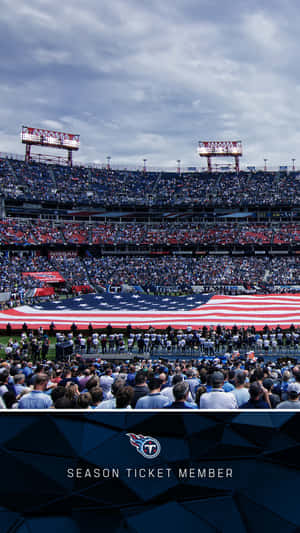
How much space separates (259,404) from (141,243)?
50.3 m

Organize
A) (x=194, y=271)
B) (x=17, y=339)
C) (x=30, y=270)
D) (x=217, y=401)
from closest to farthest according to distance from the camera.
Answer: (x=217, y=401)
(x=17, y=339)
(x=30, y=270)
(x=194, y=271)

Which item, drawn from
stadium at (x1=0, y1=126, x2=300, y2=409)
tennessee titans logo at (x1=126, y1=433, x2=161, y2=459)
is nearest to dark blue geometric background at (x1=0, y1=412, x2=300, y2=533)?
tennessee titans logo at (x1=126, y1=433, x2=161, y2=459)

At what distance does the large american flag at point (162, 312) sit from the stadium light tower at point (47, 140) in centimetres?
4014

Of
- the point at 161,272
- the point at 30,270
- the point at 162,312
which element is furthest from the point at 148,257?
the point at 162,312

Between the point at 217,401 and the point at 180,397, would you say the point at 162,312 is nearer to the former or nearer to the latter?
the point at 217,401

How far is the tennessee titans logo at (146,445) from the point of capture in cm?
296

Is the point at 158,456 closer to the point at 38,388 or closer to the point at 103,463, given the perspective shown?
the point at 103,463

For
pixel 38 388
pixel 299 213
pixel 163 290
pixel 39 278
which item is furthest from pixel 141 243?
pixel 38 388

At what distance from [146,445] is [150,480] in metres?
0.29

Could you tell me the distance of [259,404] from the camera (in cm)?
385

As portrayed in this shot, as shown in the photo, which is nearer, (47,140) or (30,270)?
(30,270)

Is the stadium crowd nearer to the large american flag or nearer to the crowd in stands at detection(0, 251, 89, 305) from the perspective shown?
the crowd in stands at detection(0, 251, 89, 305)

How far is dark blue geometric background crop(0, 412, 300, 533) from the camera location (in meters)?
2.90

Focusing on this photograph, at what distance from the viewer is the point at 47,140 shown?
60188 millimetres
